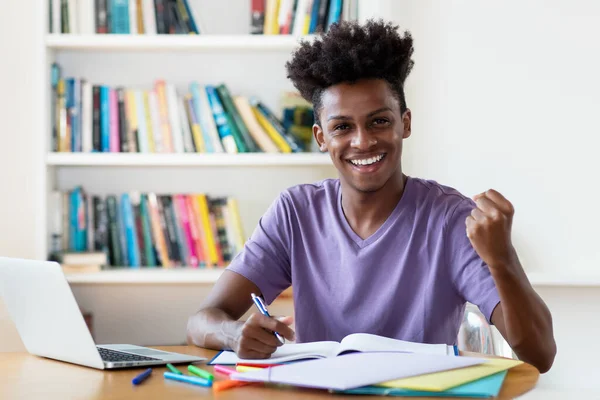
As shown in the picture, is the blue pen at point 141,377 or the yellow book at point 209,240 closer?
the blue pen at point 141,377

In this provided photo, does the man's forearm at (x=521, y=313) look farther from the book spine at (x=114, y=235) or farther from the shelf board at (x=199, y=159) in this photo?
the book spine at (x=114, y=235)

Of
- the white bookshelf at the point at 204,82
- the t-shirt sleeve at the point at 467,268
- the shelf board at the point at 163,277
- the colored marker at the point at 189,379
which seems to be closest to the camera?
the colored marker at the point at 189,379

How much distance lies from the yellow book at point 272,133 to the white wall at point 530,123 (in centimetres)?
42

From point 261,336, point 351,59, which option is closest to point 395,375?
point 261,336

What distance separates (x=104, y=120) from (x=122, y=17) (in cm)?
36

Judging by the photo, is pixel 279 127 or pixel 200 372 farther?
pixel 279 127

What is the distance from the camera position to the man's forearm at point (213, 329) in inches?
56.5

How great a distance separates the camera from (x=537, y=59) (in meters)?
2.66

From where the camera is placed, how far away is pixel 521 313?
140cm

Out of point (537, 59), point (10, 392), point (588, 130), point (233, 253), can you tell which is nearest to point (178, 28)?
point (233, 253)

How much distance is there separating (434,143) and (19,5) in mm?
1538

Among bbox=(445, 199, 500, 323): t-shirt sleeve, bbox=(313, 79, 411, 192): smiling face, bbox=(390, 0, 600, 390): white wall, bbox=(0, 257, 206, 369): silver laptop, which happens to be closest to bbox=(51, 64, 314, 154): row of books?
bbox=(390, 0, 600, 390): white wall

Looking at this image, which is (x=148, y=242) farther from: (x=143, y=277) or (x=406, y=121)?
(x=406, y=121)

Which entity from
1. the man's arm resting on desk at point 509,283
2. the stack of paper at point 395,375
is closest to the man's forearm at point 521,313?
the man's arm resting on desk at point 509,283
